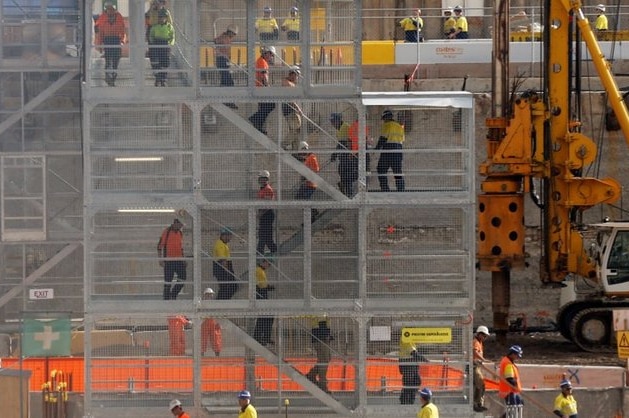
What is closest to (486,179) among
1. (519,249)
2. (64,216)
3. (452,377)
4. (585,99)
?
(519,249)

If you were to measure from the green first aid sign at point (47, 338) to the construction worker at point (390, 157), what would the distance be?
5.09 m

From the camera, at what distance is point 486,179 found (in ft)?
113

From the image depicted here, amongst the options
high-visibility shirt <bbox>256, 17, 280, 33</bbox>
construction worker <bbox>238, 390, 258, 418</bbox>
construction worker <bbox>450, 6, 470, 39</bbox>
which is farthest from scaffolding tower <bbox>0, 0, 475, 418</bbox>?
construction worker <bbox>450, 6, 470, 39</bbox>

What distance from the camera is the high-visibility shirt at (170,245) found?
2142 cm

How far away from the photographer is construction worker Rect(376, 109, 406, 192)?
71.5 feet

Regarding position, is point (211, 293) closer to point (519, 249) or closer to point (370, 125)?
point (370, 125)

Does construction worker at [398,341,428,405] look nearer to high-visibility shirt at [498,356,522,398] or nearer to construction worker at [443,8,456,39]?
high-visibility shirt at [498,356,522,398]

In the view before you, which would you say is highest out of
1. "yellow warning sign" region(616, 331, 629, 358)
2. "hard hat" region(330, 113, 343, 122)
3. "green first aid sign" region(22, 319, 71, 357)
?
"hard hat" region(330, 113, 343, 122)

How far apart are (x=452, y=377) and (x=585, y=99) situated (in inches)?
697

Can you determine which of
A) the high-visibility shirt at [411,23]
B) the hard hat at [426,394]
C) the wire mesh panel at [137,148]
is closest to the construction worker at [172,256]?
the wire mesh panel at [137,148]

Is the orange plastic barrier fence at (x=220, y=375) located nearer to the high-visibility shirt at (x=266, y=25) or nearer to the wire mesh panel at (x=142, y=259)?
the wire mesh panel at (x=142, y=259)

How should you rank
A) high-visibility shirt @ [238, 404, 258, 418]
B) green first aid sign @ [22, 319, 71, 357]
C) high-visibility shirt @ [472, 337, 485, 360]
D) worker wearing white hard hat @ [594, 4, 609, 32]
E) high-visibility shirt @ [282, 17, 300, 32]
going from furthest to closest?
worker wearing white hard hat @ [594, 4, 609, 32] < high-visibility shirt @ [472, 337, 485, 360] < green first aid sign @ [22, 319, 71, 357] < high-visibility shirt @ [282, 17, 300, 32] < high-visibility shirt @ [238, 404, 258, 418]

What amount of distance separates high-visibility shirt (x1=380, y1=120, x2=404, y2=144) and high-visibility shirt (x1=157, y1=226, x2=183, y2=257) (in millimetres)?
3201

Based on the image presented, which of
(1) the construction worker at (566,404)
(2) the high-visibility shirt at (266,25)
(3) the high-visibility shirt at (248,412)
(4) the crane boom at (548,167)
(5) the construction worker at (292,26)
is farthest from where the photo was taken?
(4) the crane boom at (548,167)
